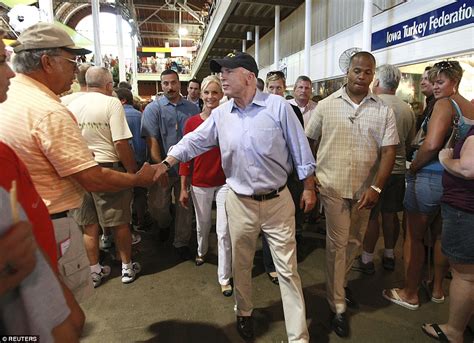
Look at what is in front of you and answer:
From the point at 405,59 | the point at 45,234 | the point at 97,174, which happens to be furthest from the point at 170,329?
the point at 405,59

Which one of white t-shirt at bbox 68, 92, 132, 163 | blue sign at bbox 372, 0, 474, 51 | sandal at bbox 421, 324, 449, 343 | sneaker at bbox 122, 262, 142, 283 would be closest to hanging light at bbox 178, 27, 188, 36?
blue sign at bbox 372, 0, 474, 51

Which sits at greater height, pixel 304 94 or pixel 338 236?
pixel 304 94

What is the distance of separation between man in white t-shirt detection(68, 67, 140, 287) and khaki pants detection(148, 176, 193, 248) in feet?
2.22

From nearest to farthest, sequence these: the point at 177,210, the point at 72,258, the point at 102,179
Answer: the point at 72,258
the point at 102,179
the point at 177,210

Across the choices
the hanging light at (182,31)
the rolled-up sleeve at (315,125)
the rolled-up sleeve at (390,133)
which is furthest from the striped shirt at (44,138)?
the hanging light at (182,31)

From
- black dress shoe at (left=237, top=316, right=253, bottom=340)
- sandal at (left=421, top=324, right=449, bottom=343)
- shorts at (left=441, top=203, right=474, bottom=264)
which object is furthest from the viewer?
black dress shoe at (left=237, top=316, right=253, bottom=340)

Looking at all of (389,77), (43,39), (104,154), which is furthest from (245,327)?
(389,77)

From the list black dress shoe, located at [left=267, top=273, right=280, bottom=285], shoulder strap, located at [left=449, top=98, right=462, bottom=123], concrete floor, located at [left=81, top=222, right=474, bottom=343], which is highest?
shoulder strap, located at [left=449, top=98, right=462, bottom=123]

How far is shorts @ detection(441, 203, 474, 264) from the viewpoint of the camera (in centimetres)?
193

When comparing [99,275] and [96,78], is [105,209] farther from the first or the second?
[96,78]

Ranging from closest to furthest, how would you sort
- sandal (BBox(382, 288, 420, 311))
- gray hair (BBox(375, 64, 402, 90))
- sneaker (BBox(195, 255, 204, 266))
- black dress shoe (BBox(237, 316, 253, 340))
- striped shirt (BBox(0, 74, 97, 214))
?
1. striped shirt (BBox(0, 74, 97, 214))
2. black dress shoe (BBox(237, 316, 253, 340))
3. sandal (BBox(382, 288, 420, 311))
4. gray hair (BBox(375, 64, 402, 90))
5. sneaker (BBox(195, 255, 204, 266))

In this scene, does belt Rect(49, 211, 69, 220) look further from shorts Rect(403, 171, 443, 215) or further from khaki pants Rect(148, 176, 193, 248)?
shorts Rect(403, 171, 443, 215)

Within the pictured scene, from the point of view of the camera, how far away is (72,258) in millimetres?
1568

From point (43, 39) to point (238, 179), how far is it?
1349mm
